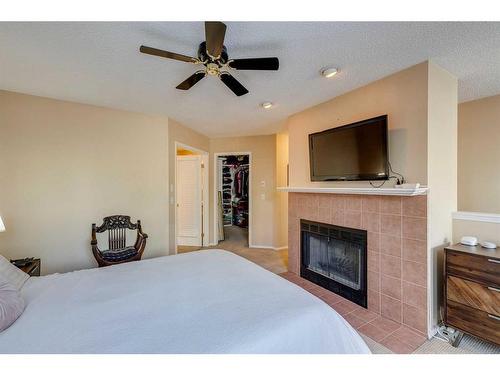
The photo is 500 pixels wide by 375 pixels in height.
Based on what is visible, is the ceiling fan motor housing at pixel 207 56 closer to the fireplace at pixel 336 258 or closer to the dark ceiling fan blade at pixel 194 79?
the dark ceiling fan blade at pixel 194 79

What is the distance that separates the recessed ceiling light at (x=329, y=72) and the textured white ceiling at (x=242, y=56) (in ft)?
0.21

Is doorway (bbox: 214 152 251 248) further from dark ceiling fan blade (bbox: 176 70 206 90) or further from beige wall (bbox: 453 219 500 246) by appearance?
beige wall (bbox: 453 219 500 246)

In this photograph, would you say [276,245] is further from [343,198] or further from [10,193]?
[10,193]

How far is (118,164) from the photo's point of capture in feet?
9.64

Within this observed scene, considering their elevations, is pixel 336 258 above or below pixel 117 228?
below

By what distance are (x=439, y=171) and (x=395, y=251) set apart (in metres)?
0.81

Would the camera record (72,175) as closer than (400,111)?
No

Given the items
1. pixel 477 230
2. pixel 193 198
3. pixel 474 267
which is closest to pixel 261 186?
pixel 193 198

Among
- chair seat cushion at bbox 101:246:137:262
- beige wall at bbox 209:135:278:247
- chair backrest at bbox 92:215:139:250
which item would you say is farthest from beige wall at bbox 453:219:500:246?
chair backrest at bbox 92:215:139:250

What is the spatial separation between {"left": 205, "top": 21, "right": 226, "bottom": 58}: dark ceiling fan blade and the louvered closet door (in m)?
3.45

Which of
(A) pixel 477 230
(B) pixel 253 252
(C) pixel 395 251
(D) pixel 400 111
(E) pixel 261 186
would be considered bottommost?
(B) pixel 253 252

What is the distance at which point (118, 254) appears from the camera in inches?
98.9

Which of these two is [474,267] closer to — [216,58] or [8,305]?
[216,58]
